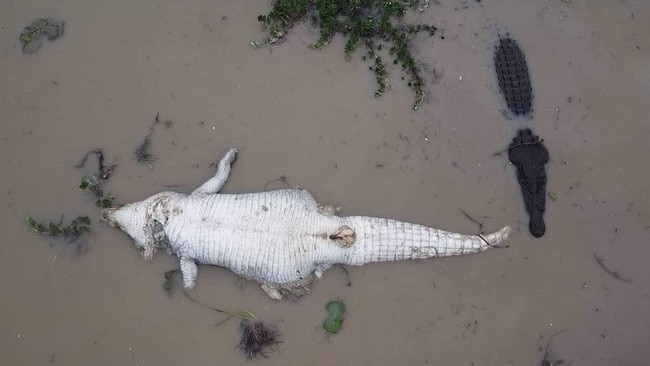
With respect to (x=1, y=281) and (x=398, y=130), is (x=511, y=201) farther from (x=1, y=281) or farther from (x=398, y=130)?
(x=1, y=281)

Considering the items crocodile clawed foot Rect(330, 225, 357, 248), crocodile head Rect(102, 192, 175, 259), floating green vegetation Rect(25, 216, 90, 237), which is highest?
crocodile clawed foot Rect(330, 225, 357, 248)

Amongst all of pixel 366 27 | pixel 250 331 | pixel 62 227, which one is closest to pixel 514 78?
pixel 366 27

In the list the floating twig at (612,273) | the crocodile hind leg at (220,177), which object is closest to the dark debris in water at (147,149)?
the crocodile hind leg at (220,177)

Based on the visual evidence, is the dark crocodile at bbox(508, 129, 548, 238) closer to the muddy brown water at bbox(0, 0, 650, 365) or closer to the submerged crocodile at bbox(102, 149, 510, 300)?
the muddy brown water at bbox(0, 0, 650, 365)

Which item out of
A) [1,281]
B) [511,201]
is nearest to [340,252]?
[511,201]

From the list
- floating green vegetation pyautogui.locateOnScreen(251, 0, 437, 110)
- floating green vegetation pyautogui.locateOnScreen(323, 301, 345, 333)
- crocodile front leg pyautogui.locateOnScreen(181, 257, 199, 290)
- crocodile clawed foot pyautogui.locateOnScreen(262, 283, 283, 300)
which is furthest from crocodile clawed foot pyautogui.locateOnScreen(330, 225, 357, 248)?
floating green vegetation pyautogui.locateOnScreen(251, 0, 437, 110)

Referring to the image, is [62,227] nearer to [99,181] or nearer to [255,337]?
[99,181]

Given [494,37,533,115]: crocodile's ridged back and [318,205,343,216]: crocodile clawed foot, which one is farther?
[494,37,533,115]: crocodile's ridged back
